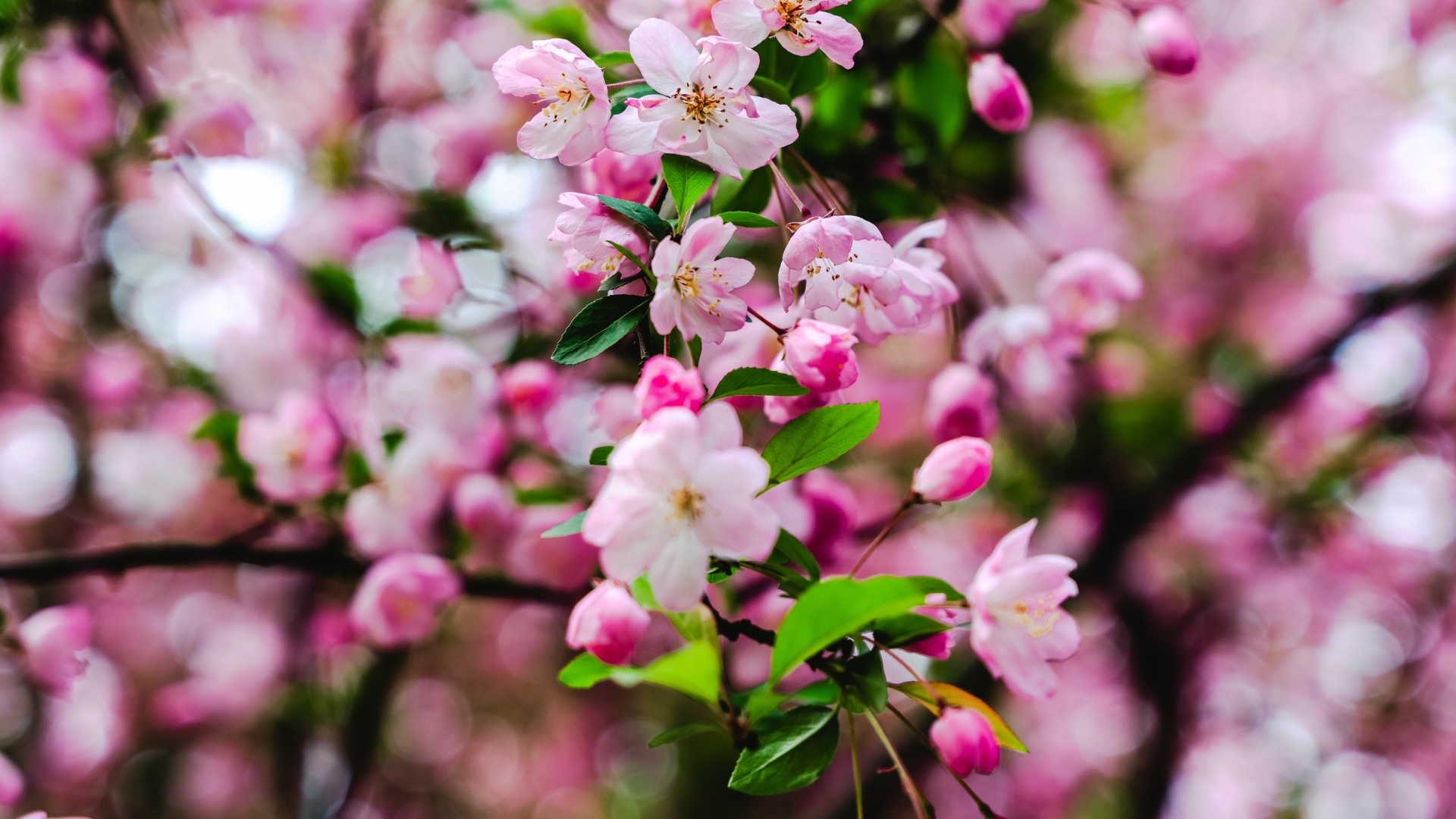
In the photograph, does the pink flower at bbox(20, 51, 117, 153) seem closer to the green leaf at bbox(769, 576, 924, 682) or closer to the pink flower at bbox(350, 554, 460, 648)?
the pink flower at bbox(350, 554, 460, 648)

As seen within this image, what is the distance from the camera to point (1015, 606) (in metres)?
0.66

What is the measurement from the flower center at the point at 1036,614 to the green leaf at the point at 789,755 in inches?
6.4

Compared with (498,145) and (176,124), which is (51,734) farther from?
(498,145)

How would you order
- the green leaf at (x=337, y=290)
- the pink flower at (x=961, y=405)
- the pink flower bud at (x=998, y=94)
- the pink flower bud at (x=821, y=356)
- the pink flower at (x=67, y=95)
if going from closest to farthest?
the pink flower bud at (x=821, y=356), the pink flower bud at (x=998, y=94), the pink flower at (x=961, y=405), the green leaf at (x=337, y=290), the pink flower at (x=67, y=95)

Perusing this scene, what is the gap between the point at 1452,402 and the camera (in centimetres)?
254

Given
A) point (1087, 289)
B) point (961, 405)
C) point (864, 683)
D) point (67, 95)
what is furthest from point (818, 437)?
point (67, 95)

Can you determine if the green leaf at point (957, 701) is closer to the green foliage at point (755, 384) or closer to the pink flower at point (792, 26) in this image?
the green foliage at point (755, 384)

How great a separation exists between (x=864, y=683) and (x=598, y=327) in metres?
0.30

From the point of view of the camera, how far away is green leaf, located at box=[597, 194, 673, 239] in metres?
0.57

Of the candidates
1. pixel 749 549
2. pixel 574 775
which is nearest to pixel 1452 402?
pixel 749 549

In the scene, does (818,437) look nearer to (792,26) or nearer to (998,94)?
(792,26)

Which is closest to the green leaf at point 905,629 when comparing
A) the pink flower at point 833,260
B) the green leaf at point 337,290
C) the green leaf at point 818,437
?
the green leaf at point 818,437

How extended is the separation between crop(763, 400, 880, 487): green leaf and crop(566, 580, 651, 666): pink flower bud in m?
0.14

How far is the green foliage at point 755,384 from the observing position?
58 centimetres
